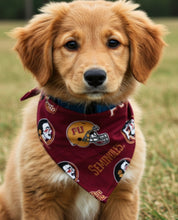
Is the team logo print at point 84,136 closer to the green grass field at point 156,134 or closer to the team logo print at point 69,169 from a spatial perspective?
the team logo print at point 69,169

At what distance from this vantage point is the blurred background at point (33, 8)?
1736 inches

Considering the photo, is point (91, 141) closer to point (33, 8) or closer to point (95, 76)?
point (95, 76)

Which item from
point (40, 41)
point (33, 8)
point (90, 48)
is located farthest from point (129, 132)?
Result: point (33, 8)

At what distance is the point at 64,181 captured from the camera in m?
2.98

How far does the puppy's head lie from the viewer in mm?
2781

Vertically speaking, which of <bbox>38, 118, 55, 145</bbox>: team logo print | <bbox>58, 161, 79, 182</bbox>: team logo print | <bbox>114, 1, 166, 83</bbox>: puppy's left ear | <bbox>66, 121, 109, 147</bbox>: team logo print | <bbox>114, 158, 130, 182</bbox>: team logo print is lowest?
<bbox>114, 158, 130, 182</bbox>: team logo print

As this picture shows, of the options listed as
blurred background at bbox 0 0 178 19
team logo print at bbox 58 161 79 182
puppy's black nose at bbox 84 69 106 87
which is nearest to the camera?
puppy's black nose at bbox 84 69 106 87

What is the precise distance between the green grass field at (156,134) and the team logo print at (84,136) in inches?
26.8

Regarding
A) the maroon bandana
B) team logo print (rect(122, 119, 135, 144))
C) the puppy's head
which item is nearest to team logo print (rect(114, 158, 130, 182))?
the maroon bandana

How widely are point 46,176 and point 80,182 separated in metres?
0.28

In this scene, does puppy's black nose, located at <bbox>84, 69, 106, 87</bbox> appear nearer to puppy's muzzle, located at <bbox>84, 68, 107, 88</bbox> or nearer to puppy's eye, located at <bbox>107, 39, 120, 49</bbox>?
puppy's muzzle, located at <bbox>84, 68, 107, 88</bbox>

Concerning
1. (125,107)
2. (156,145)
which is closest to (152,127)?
(156,145)

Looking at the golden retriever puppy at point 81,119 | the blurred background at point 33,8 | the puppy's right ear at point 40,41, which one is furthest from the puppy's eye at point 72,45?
the blurred background at point 33,8

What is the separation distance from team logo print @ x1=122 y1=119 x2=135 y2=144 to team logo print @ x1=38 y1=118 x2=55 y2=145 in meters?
0.59
